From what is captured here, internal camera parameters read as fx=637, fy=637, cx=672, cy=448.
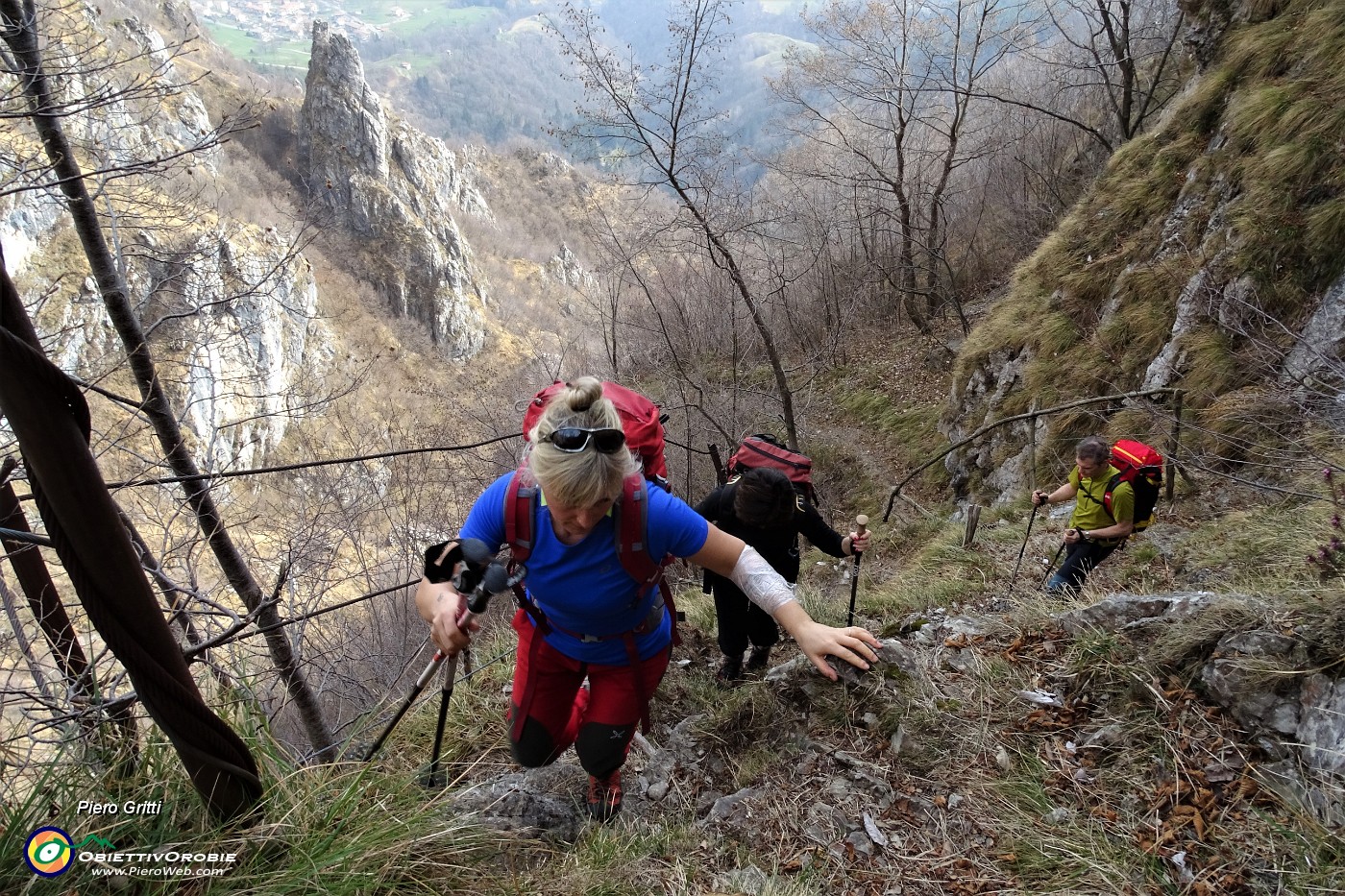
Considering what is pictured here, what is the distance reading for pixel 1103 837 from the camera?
76.4 inches

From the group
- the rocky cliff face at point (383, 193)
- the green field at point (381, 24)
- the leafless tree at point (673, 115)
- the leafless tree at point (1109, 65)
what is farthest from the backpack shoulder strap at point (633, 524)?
the green field at point (381, 24)

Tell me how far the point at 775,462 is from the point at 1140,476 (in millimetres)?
2606

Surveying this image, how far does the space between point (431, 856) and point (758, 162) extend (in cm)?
1452

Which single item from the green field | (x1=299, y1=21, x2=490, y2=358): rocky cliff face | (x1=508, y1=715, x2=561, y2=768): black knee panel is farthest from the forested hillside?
the green field

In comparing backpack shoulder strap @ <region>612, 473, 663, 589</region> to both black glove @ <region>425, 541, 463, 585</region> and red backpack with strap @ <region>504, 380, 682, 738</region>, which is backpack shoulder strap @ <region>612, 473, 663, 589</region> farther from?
black glove @ <region>425, 541, 463, 585</region>

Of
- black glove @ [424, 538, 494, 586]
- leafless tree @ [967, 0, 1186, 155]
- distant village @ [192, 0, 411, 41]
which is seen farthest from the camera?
distant village @ [192, 0, 411, 41]

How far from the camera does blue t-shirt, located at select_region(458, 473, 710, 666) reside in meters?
2.21

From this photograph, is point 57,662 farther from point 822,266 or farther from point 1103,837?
point 822,266

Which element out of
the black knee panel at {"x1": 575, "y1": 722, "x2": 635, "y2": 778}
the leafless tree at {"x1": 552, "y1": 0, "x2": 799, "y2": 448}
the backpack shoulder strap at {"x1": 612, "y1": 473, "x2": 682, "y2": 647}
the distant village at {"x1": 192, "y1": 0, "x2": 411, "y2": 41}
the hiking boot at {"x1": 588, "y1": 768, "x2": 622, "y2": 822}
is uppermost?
the distant village at {"x1": 192, "y1": 0, "x2": 411, "y2": 41}

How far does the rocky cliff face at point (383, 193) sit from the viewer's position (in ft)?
157

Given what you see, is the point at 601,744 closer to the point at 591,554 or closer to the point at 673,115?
the point at 591,554

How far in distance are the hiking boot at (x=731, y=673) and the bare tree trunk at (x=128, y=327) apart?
2102 millimetres

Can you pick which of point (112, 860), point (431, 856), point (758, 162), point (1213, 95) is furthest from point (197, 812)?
point (758, 162)

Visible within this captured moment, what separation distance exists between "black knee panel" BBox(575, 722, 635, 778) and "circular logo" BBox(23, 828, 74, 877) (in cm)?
157
